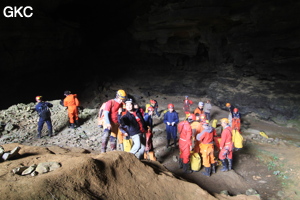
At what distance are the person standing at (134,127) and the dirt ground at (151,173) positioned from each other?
89 cm

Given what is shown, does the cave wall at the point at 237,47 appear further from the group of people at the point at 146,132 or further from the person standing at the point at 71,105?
the person standing at the point at 71,105

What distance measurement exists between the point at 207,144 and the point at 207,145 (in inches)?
1.1

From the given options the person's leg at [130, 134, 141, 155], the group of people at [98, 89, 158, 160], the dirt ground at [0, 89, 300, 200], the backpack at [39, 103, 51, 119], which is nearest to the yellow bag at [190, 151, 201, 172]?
the dirt ground at [0, 89, 300, 200]

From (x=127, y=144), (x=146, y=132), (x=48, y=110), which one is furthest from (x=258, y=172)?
(x=48, y=110)

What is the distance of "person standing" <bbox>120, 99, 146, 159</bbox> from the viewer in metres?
5.09

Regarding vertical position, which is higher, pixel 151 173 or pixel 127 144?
pixel 151 173

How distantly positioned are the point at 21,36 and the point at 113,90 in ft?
25.1

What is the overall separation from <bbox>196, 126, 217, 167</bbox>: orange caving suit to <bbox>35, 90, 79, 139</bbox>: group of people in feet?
18.5

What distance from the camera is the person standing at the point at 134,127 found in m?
5.09

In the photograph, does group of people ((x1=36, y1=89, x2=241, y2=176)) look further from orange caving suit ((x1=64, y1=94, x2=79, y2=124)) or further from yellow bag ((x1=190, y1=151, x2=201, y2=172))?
orange caving suit ((x1=64, y1=94, x2=79, y2=124))

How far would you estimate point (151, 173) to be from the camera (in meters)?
3.54

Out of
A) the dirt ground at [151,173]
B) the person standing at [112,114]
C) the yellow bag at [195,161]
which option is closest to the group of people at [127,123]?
the person standing at [112,114]

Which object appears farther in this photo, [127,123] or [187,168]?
[187,168]

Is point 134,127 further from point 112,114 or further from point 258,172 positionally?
point 258,172
